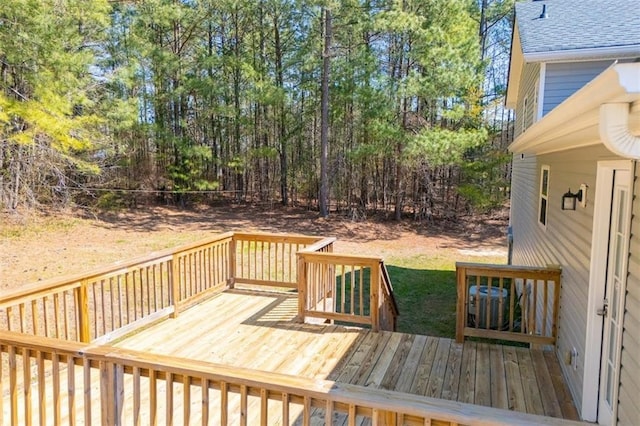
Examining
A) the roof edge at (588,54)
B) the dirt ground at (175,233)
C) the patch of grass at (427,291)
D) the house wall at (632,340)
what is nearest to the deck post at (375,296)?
the patch of grass at (427,291)

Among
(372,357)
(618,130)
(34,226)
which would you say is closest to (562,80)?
(372,357)

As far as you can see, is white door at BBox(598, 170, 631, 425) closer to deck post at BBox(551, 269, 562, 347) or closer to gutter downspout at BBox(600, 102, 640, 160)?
gutter downspout at BBox(600, 102, 640, 160)

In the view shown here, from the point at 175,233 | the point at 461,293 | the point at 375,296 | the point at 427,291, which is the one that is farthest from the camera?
the point at 175,233

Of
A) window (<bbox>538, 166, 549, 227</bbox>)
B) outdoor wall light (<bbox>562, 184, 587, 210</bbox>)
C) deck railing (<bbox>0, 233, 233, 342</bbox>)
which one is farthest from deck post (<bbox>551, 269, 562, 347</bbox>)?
deck railing (<bbox>0, 233, 233, 342</bbox>)

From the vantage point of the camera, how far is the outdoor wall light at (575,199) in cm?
371

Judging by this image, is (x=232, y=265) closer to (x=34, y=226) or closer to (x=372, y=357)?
(x=372, y=357)

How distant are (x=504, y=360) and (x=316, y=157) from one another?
13758 millimetres

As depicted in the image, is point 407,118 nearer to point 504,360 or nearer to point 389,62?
point 389,62

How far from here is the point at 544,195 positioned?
20.0 ft

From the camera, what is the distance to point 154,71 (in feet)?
55.5

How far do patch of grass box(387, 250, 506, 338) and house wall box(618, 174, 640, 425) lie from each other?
380 centimetres

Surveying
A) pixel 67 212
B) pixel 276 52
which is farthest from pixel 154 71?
pixel 67 212

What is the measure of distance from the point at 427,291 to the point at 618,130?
7.14 meters

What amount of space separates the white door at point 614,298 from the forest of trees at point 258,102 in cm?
990
